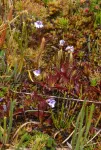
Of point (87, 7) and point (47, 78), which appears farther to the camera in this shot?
point (87, 7)

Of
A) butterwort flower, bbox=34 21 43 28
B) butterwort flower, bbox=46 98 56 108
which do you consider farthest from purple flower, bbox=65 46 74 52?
butterwort flower, bbox=46 98 56 108

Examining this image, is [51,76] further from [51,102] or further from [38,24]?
[38,24]

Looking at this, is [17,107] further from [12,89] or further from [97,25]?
[97,25]

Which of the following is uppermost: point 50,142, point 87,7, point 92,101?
point 87,7

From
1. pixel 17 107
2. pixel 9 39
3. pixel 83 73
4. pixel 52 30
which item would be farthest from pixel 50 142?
pixel 52 30

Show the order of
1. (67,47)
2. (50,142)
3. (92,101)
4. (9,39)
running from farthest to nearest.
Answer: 1. (67,47)
2. (9,39)
3. (92,101)
4. (50,142)

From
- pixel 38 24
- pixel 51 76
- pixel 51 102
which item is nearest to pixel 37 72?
pixel 51 76

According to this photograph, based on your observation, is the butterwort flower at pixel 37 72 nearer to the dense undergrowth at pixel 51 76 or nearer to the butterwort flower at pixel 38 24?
the dense undergrowth at pixel 51 76

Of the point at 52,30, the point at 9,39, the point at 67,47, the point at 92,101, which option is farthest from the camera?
the point at 52,30

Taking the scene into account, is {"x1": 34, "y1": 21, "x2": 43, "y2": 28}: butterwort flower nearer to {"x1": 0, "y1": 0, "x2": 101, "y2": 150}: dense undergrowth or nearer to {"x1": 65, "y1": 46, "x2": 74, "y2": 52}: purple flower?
{"x1": 0, "y1": 0, "x2": 101, "y2": 150}: dense undergrowth
